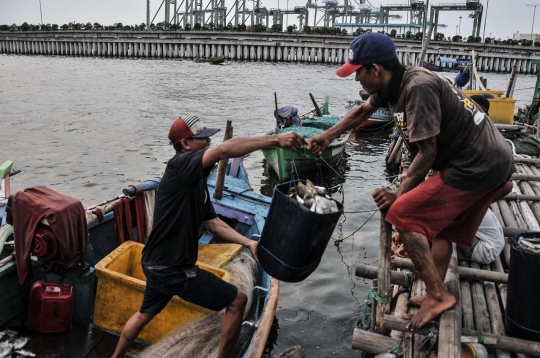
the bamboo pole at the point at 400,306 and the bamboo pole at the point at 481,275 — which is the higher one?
the bamboo pole at the point at 481,275

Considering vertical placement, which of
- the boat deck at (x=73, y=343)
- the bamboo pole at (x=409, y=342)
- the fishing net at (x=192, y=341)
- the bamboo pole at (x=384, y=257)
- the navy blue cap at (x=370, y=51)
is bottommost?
the boat deck at (x=73, y=343)

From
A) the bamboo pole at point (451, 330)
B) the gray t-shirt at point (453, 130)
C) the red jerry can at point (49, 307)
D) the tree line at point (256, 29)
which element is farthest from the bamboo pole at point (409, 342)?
the tree line at point (256, 29)

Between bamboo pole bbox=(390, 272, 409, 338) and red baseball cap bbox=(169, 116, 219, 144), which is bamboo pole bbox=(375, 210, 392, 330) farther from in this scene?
red baseball cap bbox=(169, 116, 219, 144)

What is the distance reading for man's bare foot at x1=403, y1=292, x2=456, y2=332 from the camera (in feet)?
12.7

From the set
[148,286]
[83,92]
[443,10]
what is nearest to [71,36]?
[83,92]

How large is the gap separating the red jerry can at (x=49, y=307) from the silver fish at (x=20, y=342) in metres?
0.15

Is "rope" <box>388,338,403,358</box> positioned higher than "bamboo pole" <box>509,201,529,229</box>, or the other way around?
"bamboo pole" <box>509,201,529,229</box>

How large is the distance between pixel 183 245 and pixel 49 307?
2187mm

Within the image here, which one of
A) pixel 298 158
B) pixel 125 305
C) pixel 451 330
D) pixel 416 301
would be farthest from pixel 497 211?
pixel 298 158

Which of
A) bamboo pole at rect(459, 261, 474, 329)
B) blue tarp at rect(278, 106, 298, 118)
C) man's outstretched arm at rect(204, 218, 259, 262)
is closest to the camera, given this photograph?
bamboo pole at rect(459, 261, 474, 329)

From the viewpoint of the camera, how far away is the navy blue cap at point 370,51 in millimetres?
3656

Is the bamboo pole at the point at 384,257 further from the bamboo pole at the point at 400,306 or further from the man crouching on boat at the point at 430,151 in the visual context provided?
the bamboo pole at the point at 400,306

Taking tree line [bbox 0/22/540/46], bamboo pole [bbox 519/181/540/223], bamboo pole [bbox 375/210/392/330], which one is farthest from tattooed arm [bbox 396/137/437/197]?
tree line [bbox 0/22/540/46]

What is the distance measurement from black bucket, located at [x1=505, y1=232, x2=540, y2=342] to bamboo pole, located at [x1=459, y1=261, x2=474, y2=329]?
0.34 m
